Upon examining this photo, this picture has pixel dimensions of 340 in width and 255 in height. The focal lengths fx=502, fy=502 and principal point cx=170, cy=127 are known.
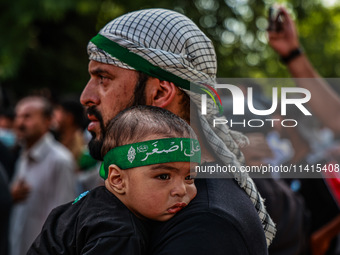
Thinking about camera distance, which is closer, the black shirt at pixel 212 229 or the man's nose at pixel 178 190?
the black shirt at pixel 212 229

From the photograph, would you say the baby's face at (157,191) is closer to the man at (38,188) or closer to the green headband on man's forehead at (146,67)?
the green headband on man's forehead at (146,67)

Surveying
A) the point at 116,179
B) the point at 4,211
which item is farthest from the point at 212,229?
the point at 4,211

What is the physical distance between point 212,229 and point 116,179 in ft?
1.36

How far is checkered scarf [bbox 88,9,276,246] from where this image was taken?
211cm

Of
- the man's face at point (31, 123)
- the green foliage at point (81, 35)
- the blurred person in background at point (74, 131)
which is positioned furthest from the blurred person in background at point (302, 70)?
the green foliage at point (81, 35)

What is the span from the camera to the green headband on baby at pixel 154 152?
5.95 ft

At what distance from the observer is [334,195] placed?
447cm

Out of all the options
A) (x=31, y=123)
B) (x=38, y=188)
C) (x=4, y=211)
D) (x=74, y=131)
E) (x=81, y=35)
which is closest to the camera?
(x=4, y=211)

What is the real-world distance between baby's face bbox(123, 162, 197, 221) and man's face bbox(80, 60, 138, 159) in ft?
1.25

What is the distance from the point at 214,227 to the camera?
1.72 m

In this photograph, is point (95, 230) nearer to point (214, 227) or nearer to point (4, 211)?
point (214, 227)

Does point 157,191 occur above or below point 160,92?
below

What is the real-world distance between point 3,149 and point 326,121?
3967 mm

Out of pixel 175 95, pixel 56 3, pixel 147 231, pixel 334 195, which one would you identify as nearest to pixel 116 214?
pixel 147 231
